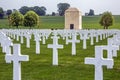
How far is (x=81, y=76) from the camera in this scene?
12672 millimetres

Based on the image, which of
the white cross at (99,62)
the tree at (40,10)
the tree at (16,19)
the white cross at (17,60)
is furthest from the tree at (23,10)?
the white cross at (99,62)

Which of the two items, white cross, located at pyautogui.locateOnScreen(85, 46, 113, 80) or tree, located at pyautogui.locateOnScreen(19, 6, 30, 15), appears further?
tree, located at pyautogui.locateOnScreen(19, 6, 30, 15)

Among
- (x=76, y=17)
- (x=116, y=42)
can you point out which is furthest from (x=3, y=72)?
(x=76, y=17)

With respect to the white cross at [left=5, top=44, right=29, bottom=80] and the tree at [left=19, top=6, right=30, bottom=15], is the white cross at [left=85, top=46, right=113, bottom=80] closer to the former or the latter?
the white cross at [left=5, top=44, right=29, bottom=80]

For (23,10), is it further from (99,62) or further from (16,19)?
(99,62)

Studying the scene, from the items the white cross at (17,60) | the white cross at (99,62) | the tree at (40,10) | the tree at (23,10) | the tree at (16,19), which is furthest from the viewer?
the tree at (40,10)

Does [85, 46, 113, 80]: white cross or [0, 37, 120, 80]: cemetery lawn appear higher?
[85, 46, 113, 80]: white cross

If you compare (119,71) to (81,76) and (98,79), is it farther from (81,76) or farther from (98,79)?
(98,79)

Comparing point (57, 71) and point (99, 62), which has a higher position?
point (99, 62)

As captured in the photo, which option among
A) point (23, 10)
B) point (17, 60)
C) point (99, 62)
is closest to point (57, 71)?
point (17, 60)

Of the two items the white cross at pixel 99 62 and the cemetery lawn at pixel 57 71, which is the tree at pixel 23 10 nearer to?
the cemetery lawn at pixel 57 71

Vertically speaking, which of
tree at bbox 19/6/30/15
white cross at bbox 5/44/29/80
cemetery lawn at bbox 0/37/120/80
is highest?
tree at bbox 19/6/30/15

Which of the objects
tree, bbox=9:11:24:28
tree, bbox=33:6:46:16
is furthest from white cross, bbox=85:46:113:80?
tree, bbox=33:6:46:16

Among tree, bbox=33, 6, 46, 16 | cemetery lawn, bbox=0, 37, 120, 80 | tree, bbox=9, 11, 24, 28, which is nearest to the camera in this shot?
cemetery lawn, bbox=0, 37, 120, 80
